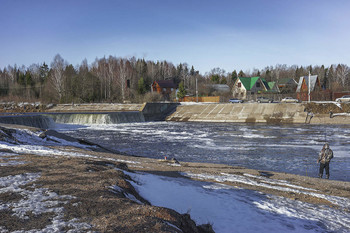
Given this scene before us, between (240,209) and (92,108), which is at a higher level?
(92,108)

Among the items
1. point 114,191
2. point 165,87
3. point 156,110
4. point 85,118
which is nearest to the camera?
point 114,191

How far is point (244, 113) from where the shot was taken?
147ft

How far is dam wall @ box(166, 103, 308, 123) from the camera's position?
4090 centimetres

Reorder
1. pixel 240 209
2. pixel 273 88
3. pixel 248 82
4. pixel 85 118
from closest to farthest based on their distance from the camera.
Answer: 1. pixel 240 209
2. pixel 85 118
3. pixel 248 82
4. pixel 273 88

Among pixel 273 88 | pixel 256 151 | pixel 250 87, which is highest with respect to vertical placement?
pixel 250 87

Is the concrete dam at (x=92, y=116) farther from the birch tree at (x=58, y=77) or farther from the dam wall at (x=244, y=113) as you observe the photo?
the birch tree at (x=58, y=77)

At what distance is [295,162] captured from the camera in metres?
15.6

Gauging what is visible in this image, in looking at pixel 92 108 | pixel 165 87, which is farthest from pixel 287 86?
pixel 92 108

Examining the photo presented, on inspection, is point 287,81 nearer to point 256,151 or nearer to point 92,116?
point 92,116

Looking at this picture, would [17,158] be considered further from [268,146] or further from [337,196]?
[268,146]

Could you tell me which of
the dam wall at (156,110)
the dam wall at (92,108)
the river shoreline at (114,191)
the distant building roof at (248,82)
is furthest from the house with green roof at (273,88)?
the river shoreline at (114,191)

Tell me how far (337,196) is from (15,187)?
873 centimetres

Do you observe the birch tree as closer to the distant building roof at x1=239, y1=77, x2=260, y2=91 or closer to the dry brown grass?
the distant building roof at x1=239, y1=77, x2=260, y2=91

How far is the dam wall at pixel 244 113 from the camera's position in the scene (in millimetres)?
40897
